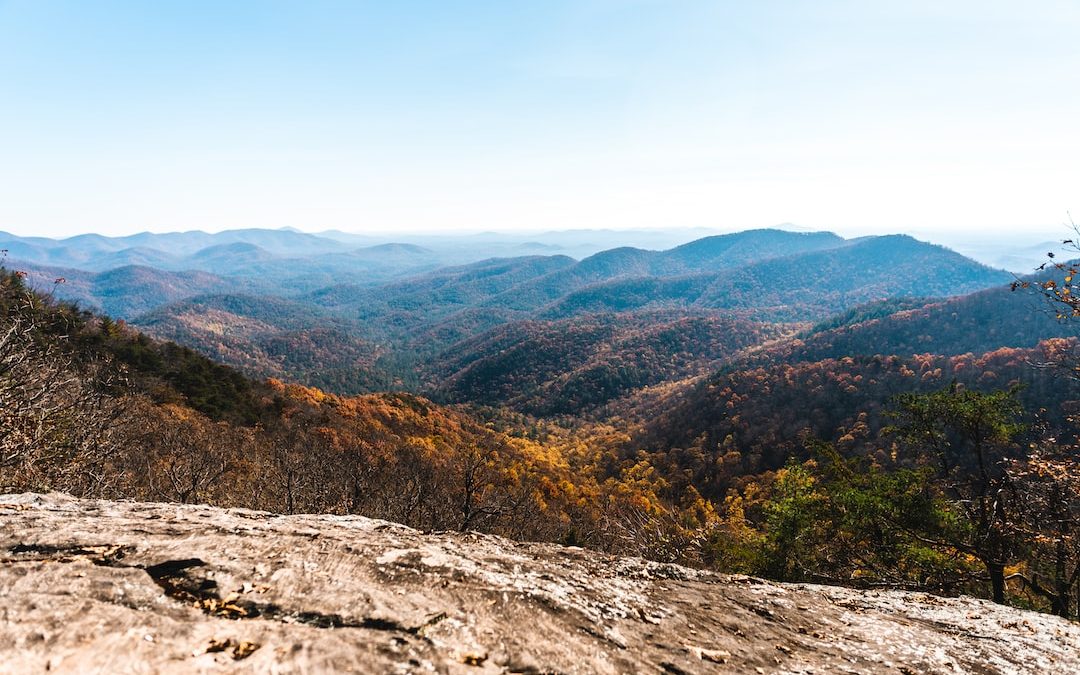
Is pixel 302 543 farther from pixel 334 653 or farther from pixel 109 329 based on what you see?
pixel 109 329

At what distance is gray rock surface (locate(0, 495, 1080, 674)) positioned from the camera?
388 cm

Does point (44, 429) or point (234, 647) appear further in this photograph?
point (44, 429)

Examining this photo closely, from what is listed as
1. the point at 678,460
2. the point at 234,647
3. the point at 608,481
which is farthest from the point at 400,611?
the point at 678,460

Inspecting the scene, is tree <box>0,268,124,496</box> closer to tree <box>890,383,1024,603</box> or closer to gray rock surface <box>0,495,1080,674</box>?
gray rock surface <box>0,495,1080,674</box>

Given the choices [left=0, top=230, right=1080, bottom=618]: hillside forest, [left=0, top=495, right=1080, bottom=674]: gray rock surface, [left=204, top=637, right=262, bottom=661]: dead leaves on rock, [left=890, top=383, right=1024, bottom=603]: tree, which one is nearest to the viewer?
[left=204, top=637, right=262, bottom=661]: dead leaves on rock

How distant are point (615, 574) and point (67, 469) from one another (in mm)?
17504

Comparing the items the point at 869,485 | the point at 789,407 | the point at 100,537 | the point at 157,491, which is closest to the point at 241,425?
the point at 157,491

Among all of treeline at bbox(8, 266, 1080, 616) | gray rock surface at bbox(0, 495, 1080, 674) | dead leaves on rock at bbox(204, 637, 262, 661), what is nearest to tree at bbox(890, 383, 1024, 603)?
treeline at bbox(8, 266, 1080, 616)

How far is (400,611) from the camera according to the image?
4906 mm

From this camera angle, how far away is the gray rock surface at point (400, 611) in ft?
12.7

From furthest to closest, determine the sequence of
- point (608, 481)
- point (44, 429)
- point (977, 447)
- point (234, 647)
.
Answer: point (608, 481)
point (44, 429)
point (977, 447)
point (234, 647)

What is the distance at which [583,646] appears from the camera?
16.4 feet

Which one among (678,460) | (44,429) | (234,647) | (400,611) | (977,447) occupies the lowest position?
(678,460)

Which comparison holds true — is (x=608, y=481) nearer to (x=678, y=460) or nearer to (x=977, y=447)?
(x=678, y=460)
